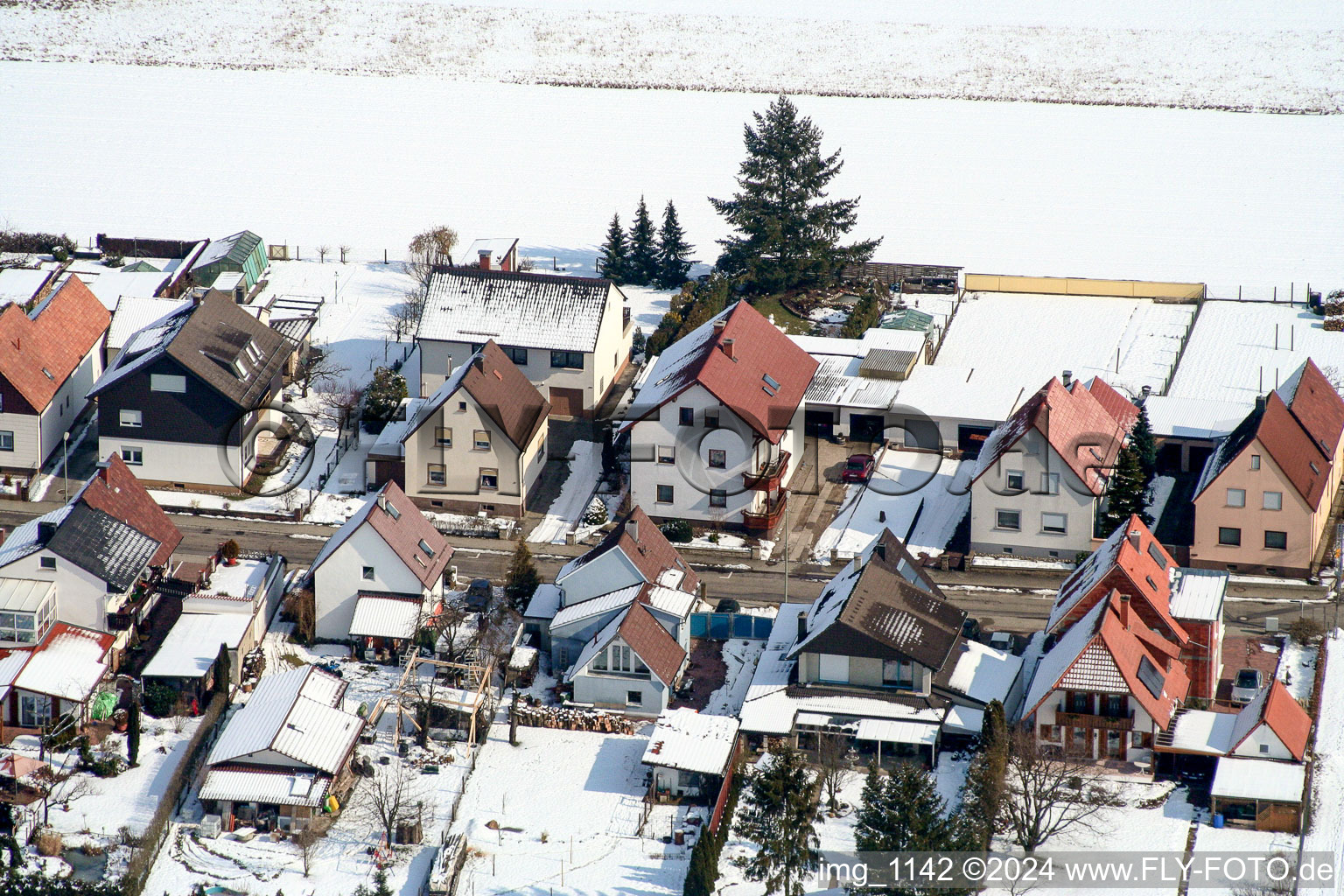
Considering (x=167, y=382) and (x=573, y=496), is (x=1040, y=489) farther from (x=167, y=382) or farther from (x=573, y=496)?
(x=167, y=382)

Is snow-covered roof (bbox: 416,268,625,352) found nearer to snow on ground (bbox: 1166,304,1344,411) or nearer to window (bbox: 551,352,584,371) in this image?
window (bbox: 551,352,584,371)

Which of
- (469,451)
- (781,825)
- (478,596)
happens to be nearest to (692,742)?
(781,825)

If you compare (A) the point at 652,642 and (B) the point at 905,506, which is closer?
(A) the point at 652,642

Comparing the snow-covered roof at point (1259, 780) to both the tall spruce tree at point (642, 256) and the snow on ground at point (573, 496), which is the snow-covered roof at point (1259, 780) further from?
the tall spruce tree at point (642, 256)

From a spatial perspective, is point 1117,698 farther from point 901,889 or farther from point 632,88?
point 632,88

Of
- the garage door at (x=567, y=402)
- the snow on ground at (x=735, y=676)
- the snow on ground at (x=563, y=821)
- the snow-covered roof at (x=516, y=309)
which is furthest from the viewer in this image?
the garage door at (x=567, y=402)

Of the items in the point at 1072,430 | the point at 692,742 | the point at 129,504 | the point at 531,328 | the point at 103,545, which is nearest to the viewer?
the point at 692,742

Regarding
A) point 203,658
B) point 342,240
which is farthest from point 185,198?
point 203,658

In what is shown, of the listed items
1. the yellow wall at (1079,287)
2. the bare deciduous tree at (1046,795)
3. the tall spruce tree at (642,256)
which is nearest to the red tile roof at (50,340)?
the tall spruce tree at (642,256)
